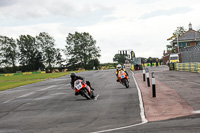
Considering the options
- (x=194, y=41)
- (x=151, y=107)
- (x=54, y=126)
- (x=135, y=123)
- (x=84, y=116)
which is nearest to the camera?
(x=135, y=123)

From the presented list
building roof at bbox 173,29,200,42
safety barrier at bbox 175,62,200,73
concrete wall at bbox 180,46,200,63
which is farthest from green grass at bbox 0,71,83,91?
building roof at bbox 173,29,200,42

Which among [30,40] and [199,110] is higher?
[30,40]

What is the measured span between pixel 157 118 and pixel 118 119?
1.15 metres

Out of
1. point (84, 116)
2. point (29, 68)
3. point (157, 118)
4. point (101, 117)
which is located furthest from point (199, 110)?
point (29, 68)

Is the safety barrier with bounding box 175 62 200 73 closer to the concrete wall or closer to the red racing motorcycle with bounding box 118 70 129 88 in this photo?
the concrete wall

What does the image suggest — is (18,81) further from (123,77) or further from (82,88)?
(82,88)

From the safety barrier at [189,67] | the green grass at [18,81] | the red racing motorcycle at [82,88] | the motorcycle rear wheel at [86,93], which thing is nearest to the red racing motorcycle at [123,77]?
the motorcycle rear wheel at [86,93]

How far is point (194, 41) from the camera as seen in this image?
3169 inches

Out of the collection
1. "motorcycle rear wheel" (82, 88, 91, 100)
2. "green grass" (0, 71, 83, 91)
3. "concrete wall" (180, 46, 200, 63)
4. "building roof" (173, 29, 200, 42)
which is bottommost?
"green grass" (0, 71, 83, 91)

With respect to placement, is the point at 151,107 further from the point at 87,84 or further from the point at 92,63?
the point at 92,63

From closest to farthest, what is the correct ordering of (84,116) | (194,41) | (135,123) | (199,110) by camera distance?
1. (135,123)
2. (199,110)
3. (84,116)
4. (194,41)

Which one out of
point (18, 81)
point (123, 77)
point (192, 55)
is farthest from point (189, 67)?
point (18, 81)

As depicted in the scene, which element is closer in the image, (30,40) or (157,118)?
(157,118)

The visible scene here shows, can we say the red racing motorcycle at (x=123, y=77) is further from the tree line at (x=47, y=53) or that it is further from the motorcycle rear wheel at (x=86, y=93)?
the tree line at (x=47, y=53)
